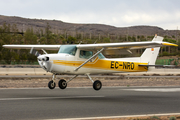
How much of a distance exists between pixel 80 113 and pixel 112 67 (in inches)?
276

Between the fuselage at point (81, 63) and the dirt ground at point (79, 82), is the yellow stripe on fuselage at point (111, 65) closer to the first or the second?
the fuselage at point (81, 63)

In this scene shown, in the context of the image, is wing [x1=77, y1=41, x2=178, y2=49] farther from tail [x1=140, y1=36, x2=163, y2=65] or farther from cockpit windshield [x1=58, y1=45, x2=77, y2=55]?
tail [x1=140, y1=36, x2=163, y2=65]

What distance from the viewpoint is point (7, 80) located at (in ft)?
79.7

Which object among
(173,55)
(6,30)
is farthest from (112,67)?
Answer: (173,55)

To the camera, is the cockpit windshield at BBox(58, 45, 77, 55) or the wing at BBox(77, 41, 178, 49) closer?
the wing at BBox(77, 41, 178, 49)

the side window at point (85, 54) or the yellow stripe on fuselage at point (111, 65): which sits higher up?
the side window at point (85, 54)

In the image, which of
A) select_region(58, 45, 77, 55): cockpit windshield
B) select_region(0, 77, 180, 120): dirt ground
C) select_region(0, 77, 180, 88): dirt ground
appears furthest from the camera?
select_region(0, 77, 180, 120): dirt ground

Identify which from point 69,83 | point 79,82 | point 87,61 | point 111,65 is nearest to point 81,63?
point 87,61

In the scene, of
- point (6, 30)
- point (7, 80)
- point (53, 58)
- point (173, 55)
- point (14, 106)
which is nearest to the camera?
point (14, 106)

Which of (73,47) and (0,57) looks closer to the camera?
(73,47)

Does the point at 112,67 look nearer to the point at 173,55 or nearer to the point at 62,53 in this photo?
the point at 62,53

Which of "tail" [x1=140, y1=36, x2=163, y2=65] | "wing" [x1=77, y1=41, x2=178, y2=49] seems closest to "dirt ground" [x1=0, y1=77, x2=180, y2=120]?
"tail" [x1=140, y1=36, x2=163, y2=65]

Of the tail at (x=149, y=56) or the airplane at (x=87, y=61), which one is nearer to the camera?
the airplane at (x=87, y=61)

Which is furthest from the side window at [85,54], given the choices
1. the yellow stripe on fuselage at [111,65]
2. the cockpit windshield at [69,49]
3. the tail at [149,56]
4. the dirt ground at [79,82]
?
the dirt ground at [79,82]
